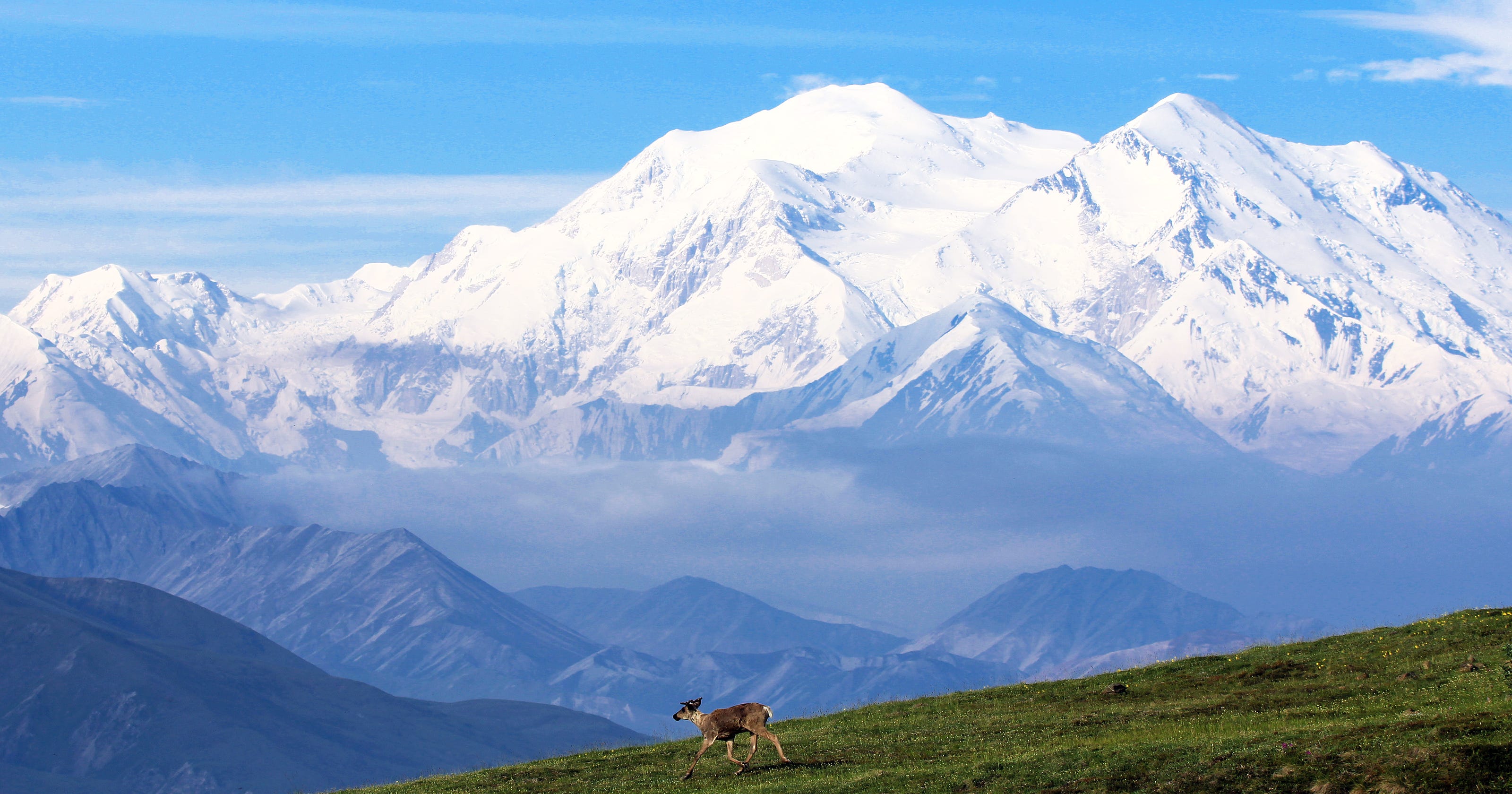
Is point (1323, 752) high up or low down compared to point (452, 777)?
up

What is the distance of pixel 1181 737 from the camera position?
46438 millimetres

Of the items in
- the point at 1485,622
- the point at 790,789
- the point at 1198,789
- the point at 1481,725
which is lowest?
the point at 790,789

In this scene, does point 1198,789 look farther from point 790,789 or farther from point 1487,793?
point 790,789

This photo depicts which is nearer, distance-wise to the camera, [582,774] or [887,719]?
[582,774]

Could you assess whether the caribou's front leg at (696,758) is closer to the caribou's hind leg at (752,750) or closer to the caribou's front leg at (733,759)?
the caribou's front leg at (733,759)

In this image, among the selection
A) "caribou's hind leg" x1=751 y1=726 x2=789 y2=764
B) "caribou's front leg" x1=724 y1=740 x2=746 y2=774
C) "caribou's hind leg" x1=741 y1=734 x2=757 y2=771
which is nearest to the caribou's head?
"caribou's front leg" x1=724 y1=740 x2=746 y2=774

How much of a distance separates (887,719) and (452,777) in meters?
16.4

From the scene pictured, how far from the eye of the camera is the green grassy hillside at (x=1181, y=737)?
129ft

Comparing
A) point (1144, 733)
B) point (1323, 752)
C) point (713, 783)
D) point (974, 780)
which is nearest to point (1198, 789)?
point (1323, 752)

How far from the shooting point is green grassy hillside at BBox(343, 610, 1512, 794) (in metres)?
39.3

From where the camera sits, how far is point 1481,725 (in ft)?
133

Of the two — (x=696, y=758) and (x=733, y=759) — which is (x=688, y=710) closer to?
(x=733, y=759)

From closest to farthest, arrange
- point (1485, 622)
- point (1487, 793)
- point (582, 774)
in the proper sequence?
point (1487, 793) < point (582, 774) < point (1485, 622)

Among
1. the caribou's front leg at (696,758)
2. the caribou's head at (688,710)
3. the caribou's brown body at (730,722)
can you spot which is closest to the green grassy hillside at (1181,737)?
the caribou's front leg at (696,758)
